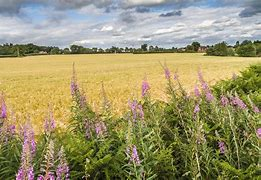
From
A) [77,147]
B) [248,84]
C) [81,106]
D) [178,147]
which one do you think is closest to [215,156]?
[178,147]

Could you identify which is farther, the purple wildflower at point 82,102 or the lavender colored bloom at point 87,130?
the purple wildflower at point 82,102

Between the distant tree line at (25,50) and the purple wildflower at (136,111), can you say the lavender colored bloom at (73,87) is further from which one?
the distant tree line at (25,50)

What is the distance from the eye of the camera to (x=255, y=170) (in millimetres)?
3361

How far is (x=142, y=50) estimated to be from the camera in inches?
5231

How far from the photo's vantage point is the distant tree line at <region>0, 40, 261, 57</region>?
399 ft

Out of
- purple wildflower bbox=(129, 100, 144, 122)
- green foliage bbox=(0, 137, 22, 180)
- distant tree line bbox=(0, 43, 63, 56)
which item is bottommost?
distant tree line bbox=(0, 43, 63, 56)

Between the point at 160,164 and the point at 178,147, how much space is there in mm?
497

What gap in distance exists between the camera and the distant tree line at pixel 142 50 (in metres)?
122

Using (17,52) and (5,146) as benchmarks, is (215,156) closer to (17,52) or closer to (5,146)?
(5,146)

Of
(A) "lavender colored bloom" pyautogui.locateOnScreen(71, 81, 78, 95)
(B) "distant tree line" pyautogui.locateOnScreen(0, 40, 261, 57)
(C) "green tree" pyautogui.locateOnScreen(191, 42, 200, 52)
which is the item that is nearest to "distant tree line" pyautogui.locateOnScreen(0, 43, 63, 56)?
(B) "distant tree line" pyautogui.locateOnScreen(0, 40, 261, 57)

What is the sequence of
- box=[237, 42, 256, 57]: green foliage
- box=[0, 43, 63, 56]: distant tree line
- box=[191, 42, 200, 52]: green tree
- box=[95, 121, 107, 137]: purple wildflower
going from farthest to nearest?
box=[191, 42, 200, 52]: green tree, box=[0, 43, 63, 56]: distant tree line, box=[237, 42, 256, 57]: green foliage, box=[95, 121, 107, 137]: purple wildflower

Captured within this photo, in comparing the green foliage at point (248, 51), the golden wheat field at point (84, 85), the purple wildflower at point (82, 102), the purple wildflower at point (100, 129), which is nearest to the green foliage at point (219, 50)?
the green foliage at point (248, 51)

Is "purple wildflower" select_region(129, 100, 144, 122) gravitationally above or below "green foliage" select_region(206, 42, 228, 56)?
above

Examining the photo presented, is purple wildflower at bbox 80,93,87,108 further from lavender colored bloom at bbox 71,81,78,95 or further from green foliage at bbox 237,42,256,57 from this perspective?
green foliage at bbox 237,42,256,57
